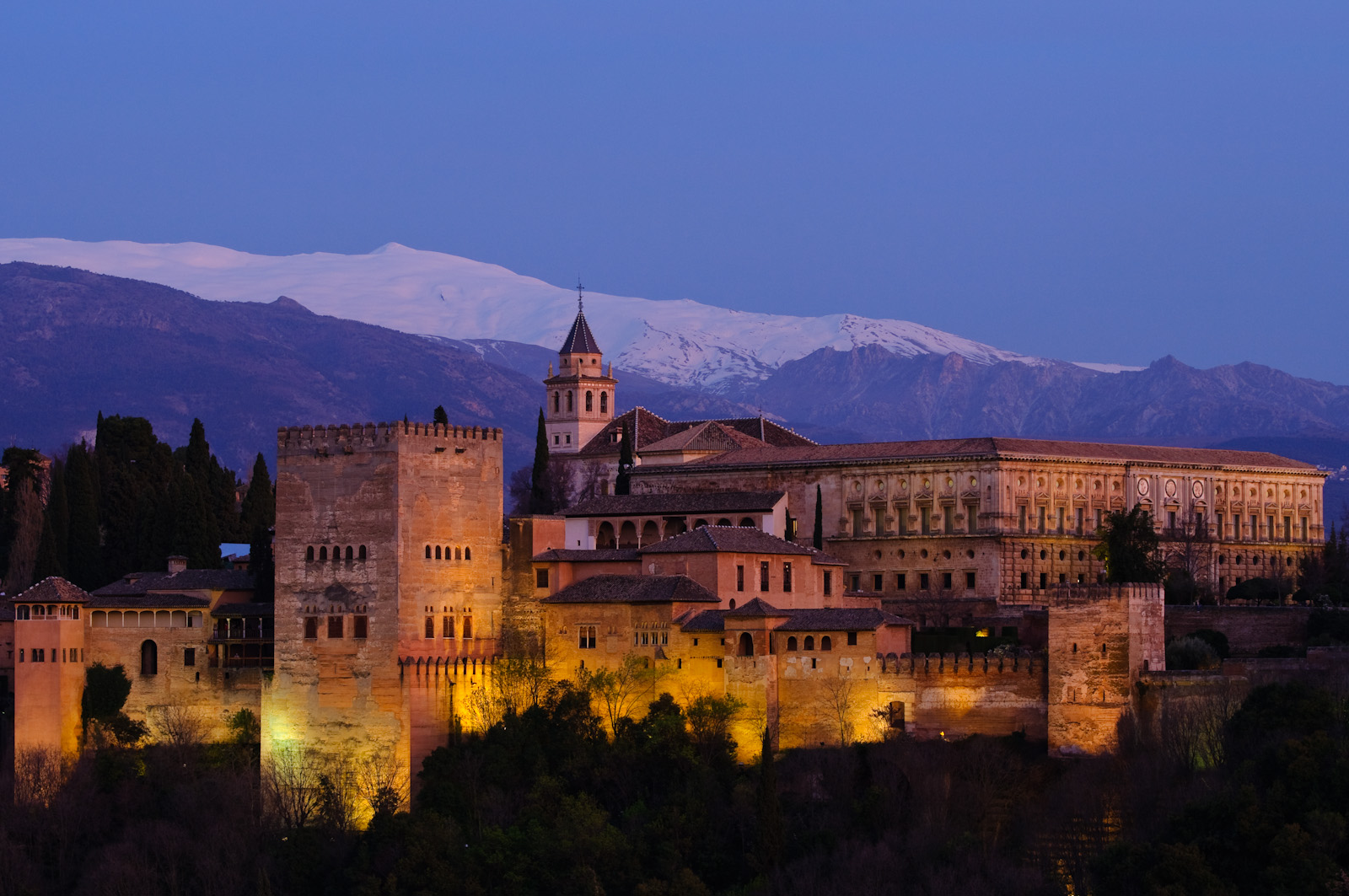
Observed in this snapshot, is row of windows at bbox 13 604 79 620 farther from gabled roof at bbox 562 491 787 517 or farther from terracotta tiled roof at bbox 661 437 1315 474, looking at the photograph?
terracotta tiled roof at bbox 661 437 1315 474

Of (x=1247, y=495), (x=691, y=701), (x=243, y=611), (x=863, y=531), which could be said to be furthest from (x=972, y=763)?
(x=1247, y=495)

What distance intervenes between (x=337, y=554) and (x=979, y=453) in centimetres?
3151

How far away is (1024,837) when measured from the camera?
55688mm

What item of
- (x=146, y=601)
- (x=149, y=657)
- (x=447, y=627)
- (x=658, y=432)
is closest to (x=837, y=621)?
(x=447, y=627)

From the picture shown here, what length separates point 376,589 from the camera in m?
64.2

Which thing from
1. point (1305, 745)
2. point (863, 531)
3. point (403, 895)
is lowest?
point (403, 895)

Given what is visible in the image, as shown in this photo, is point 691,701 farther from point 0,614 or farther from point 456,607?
point 0,614

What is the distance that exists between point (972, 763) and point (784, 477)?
3331 centimetres

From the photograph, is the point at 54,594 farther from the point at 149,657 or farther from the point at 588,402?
the point at 588,402

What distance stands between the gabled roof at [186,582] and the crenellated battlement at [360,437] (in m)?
5.60

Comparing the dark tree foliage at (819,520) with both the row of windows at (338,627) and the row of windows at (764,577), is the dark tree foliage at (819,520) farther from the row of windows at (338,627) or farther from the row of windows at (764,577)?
the row of windows at (338,627)

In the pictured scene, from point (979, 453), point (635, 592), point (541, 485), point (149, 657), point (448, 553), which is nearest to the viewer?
point (635, 592)

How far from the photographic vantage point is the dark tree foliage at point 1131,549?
7494cm

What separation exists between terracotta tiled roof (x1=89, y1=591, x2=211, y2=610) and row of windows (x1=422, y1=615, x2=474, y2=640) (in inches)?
323
